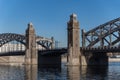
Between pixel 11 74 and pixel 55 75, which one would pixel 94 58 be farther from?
pixel 11 74

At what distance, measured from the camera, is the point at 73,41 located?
531ft

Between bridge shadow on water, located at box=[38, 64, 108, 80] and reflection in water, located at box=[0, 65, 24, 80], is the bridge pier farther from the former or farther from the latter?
reflection in water, located at box=[0, 65, 24, 80]

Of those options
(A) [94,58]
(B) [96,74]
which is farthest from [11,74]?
(A) [94,58]

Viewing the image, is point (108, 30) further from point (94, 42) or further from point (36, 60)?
point (36, 60)

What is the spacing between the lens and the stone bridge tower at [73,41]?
159 meters

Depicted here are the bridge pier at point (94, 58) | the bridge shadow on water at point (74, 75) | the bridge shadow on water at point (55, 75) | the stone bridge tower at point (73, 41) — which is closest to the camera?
the bridge shadow on water at point (55, 75)

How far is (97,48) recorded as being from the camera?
510 ft

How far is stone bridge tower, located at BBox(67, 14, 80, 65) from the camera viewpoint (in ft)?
523

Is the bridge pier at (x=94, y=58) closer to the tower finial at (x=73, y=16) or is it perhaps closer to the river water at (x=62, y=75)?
the tower finial at (x=73, y=16)

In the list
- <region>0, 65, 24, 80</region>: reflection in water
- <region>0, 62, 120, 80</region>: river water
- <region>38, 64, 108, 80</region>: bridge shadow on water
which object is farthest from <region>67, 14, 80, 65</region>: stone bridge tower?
<region>0, 65, 24, 80</region>: reflection in water

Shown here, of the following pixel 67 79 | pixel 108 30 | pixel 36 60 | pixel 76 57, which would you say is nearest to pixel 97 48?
pixel 76 57

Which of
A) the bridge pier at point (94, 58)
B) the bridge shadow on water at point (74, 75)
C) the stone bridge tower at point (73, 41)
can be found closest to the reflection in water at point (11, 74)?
the bridge shadow on water at point (74, 75)

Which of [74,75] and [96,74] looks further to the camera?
[96,74]

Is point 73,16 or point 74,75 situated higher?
point 73,16
